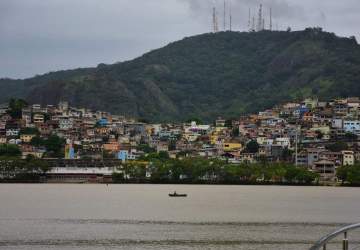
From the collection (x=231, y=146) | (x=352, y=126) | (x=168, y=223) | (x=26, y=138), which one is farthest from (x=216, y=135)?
(x=168, y=223)

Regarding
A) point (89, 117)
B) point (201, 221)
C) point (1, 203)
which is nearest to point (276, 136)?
point (89, 117)

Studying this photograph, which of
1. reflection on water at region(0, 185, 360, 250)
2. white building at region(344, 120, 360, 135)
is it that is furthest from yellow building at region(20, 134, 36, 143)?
reflection on water at region(0, 185, 360, 250)

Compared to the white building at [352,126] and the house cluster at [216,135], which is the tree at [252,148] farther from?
the white building at [352,126]

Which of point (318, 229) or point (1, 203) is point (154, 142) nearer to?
point (1, 203)

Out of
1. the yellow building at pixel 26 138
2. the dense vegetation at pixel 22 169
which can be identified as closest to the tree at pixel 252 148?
the yellow building at pixel 26 138

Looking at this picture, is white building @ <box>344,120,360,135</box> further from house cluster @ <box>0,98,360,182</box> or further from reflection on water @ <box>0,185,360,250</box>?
reflection on water @ <box>0,185,360,250</box>
